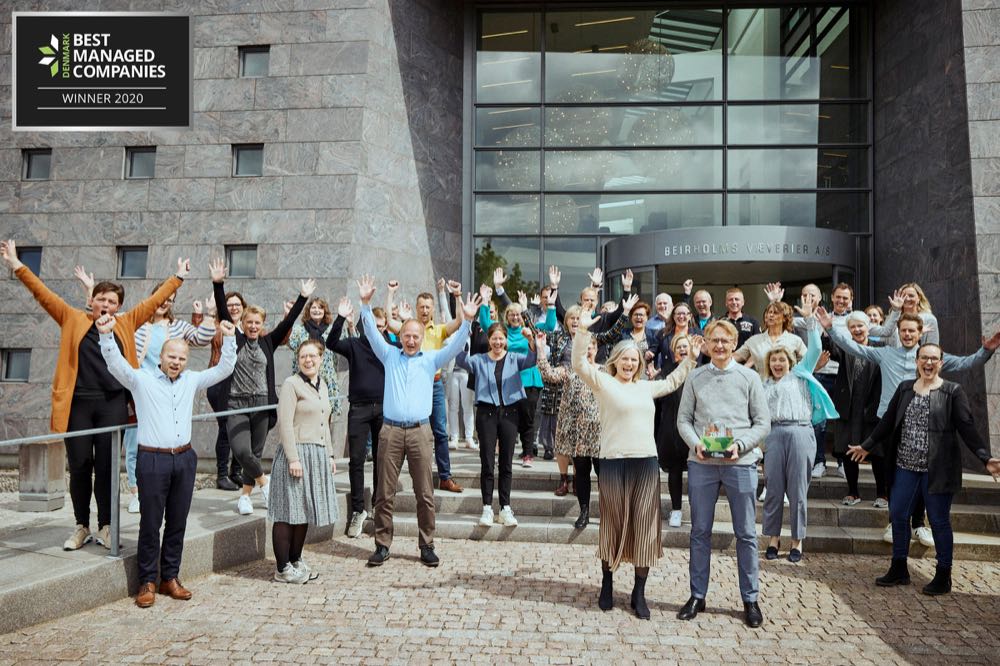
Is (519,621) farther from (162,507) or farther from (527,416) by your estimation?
(527,416)

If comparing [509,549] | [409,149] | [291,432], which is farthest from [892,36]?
[291,432]

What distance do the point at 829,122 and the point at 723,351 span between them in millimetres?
11444

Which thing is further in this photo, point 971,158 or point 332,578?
point 971,158

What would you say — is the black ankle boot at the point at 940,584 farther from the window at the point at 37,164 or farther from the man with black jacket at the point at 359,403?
the window at the point at 37,164

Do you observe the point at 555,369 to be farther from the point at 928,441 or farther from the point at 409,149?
the point at 409,149

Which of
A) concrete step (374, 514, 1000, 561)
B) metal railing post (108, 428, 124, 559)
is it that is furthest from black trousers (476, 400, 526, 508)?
metal railing post (108, 428, 124, 559)

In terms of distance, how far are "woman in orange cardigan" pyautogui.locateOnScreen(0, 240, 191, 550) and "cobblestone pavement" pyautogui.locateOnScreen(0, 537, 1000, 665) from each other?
865mm

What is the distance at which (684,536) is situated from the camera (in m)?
7.36

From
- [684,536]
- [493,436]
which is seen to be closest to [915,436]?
[684,536]

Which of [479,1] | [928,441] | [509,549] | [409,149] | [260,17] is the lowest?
[509,549]

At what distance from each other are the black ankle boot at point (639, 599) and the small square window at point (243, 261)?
29.2 ft

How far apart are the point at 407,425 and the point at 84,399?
2621 mm

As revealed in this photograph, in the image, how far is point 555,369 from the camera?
7.71 metres

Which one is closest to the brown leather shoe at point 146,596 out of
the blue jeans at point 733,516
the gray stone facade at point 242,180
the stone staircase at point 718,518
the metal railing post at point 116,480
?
the metal railing post at point 116,480
